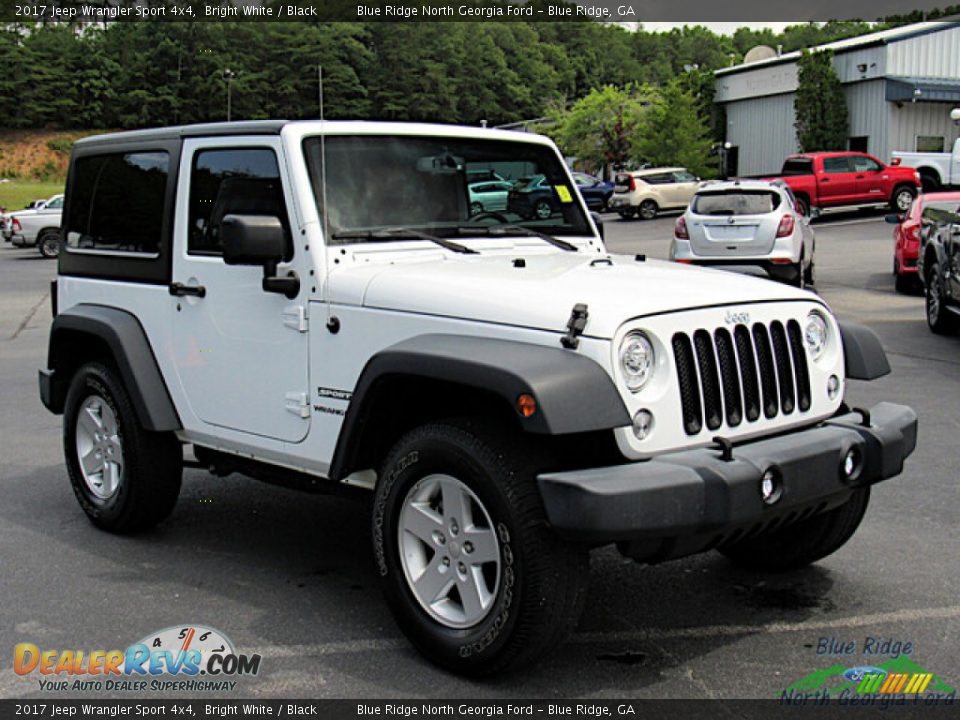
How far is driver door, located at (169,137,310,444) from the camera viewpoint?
4.95m

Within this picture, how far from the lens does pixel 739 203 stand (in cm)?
1739

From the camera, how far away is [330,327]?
15.5ft

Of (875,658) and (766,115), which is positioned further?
(766,115)

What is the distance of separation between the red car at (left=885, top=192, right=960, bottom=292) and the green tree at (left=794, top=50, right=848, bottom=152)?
92.3ft

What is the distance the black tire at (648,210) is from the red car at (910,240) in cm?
2262

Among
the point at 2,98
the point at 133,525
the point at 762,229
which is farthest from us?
the point at 2,98

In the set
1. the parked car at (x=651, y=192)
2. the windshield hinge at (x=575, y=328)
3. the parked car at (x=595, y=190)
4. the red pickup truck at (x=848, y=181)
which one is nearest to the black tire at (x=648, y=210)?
the parked car at (x=651, y=192)

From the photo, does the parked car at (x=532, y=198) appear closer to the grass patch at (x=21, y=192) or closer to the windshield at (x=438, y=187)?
Result: the windshield at (x=438, y=187)

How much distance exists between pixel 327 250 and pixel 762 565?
239cm

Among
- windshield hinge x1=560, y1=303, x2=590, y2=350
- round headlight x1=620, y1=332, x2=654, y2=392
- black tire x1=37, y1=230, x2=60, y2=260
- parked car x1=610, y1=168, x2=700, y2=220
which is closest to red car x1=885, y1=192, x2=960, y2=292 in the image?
round headlight x1=620, y1=332, x2=654, y2=392

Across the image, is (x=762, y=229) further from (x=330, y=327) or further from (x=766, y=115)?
(x=766, y=115)

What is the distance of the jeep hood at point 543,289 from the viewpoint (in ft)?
13.4

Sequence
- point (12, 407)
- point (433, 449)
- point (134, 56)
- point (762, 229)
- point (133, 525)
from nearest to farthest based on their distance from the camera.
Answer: point (433, 449) → point (133, 525) → point (12, 407) → point (762, 229) → point (134, 56)

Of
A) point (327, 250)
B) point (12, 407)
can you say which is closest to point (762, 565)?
point (327, 250)
